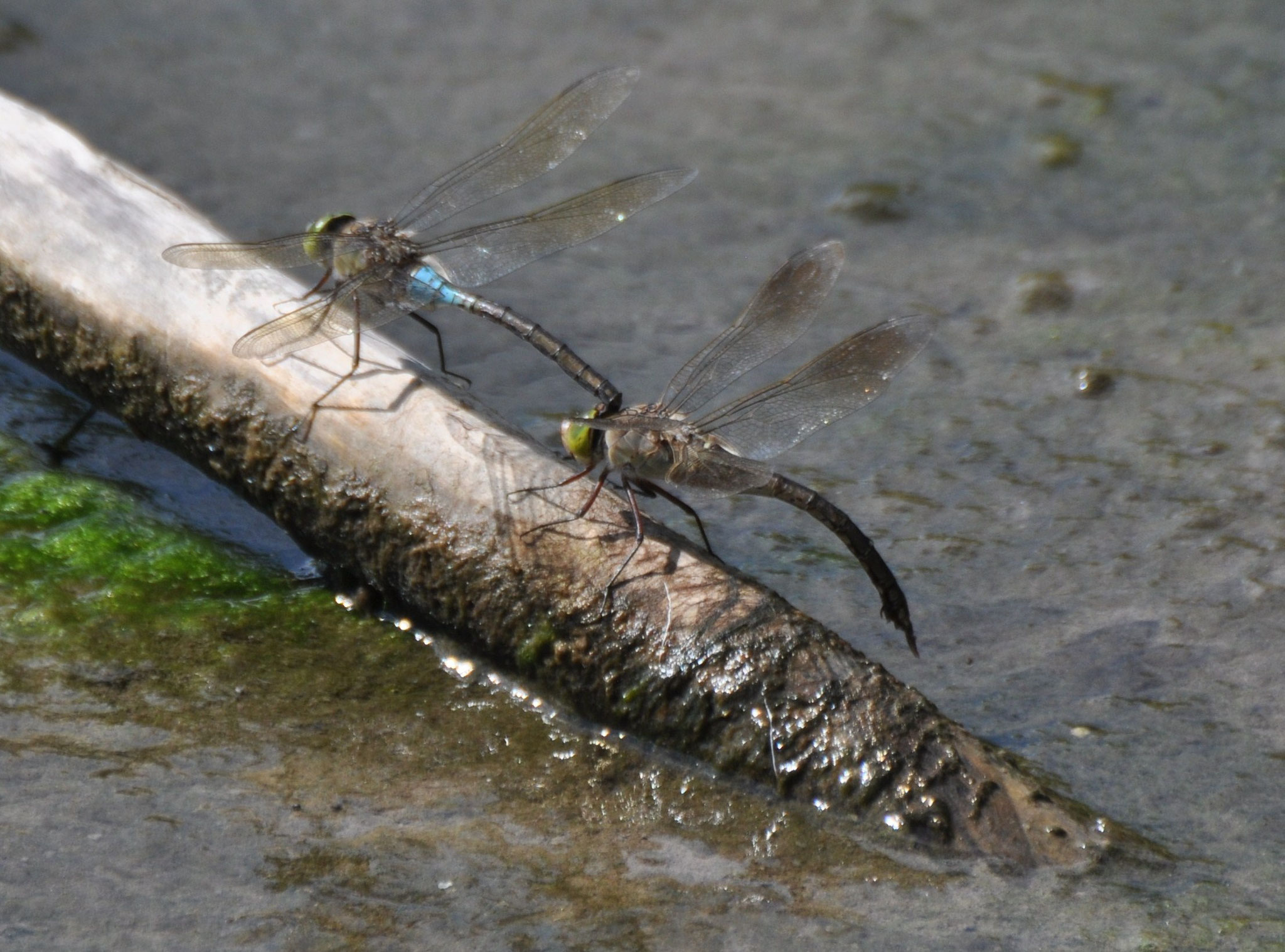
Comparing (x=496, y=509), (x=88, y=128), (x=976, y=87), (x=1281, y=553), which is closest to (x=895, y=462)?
(x=1281, y=553)

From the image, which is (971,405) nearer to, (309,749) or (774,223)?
(774,223)

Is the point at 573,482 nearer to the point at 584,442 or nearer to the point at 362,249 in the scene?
the point at 584,442

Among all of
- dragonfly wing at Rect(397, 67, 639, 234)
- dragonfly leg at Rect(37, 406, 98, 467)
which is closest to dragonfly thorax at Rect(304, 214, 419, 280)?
dragonfly wing at Rect(397, 67, 639, 234)

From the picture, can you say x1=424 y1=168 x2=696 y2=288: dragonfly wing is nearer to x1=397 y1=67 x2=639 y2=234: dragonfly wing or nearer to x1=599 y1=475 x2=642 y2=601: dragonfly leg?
x1=397 y1=67 x2=639 y2=234: dragonfly wing

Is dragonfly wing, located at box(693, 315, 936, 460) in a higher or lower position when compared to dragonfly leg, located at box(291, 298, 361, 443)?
higher

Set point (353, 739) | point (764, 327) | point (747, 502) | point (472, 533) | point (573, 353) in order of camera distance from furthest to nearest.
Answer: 1. point (747, 502)
2. point (573, 353)
3. point (764, 327)
4. point (472, 533)
5. point (353, 739)

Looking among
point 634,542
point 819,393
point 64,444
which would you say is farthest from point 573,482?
point 64,444
